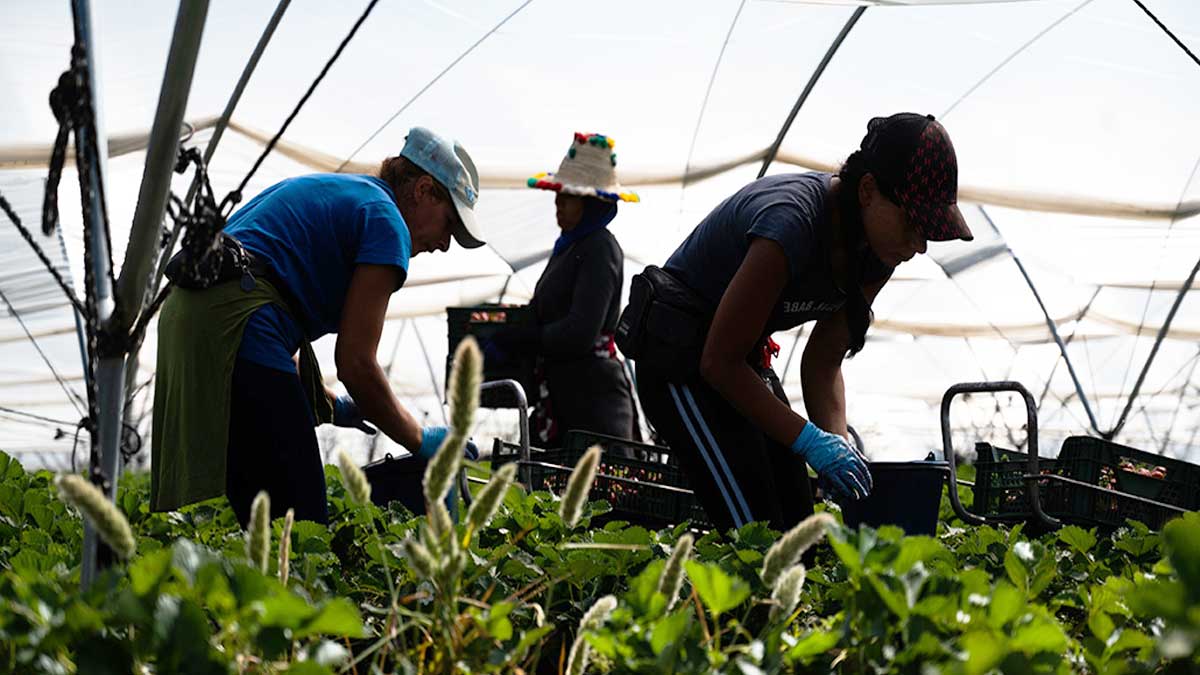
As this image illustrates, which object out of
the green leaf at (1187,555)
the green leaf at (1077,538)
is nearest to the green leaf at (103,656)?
the green leaf at (1187,555)

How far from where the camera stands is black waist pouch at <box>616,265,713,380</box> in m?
2.96

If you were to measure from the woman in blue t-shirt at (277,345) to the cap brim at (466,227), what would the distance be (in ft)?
0.58

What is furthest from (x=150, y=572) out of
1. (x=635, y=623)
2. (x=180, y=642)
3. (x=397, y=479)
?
(x=397, y=479)

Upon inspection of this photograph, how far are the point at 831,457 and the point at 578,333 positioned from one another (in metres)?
1.90

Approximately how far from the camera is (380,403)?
105 inches

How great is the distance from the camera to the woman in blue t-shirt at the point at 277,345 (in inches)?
100

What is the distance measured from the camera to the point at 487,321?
5098mm

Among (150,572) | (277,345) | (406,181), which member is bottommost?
(150,572)

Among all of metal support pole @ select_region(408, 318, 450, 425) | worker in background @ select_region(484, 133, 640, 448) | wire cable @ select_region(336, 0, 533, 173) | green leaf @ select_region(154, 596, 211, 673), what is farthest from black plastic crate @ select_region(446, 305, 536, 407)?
metal support pole @ select_region(408, 318, 450, 425)

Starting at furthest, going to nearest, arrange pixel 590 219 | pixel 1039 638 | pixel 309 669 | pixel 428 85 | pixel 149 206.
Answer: pixel 428 85 < pixel 590 219 < pixel 149 206 < pixel 1039 638 < pixel 309 669

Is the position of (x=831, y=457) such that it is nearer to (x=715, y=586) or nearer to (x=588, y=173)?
(x=715, y=586)

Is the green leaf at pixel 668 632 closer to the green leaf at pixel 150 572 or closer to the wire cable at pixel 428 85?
the green leaf at pixel 150 572

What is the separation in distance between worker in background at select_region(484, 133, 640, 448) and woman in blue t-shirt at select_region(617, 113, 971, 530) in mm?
1537

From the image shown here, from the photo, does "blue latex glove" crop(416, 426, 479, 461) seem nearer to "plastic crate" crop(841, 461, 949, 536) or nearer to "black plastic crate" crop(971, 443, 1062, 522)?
"plastic crate" crop(841, 461, 949, 536)
